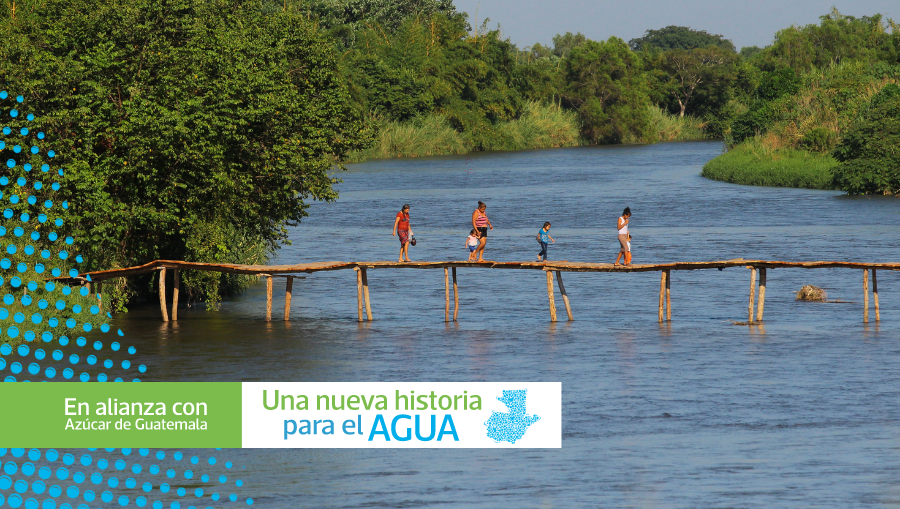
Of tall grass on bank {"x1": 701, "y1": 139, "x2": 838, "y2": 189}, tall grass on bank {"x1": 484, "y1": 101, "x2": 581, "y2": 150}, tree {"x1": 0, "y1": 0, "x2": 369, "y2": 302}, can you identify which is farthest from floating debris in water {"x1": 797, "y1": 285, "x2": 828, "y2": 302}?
tall grass on bank {"x1": 484, "y1": 101, "x2": 581, "y2": 150}

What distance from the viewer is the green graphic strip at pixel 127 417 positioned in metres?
16.0

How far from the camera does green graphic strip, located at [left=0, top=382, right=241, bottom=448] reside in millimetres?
16047

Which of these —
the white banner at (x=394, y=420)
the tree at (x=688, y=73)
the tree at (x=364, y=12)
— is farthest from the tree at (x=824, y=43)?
the white banner at (x=394, y=420)

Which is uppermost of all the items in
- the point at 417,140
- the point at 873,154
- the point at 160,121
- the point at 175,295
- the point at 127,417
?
the point at 417,140

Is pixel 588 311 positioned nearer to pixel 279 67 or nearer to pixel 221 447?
pixel 279 67

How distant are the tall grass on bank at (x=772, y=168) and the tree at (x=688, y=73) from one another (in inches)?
2354

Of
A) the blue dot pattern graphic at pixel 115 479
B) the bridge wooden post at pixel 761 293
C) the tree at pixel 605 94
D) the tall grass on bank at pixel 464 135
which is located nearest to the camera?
the blue dot pattern graphic at pixel 115 479

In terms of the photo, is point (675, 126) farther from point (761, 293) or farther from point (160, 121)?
point (160, 121)

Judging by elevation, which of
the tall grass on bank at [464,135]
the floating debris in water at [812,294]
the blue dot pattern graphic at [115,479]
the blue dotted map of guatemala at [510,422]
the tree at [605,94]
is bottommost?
the blue dot pattern graphic at [115,479]

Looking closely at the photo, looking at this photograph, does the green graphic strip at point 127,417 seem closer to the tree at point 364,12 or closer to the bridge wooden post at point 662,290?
the bridge wooden post at point 662,290

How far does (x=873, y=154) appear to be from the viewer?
63344mm

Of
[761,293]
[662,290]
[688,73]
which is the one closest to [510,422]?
[662,290]

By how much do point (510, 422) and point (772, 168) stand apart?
60726 mm

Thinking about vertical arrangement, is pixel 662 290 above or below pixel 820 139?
below
